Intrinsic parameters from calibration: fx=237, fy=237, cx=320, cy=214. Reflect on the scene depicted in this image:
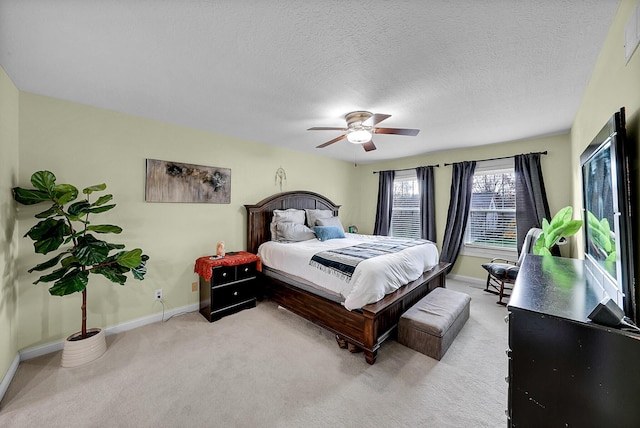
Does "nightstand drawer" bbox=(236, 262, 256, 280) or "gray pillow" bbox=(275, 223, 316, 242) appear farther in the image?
"gray pillow" bbox=(275, 223, 316, 242)

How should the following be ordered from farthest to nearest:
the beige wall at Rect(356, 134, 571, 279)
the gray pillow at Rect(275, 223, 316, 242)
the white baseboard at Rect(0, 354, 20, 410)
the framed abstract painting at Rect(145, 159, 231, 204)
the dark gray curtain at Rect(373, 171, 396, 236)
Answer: the dark gray curtain at Rect(373, 171, 396, 236), the gray pillow at Rect(275, 223, 316, 242), the beige wall at Rect(356, 134, 571, 279), the framed abstract painting at Rect(145, 159, 231, 204), the white baseboard at Rect(0, 354, 20, 410)

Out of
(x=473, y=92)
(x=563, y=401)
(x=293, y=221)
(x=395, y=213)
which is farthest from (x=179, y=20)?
(x=395, y=213)

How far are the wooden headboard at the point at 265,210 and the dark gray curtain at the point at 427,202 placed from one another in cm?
229

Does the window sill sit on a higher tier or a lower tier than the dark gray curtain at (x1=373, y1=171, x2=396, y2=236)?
lower

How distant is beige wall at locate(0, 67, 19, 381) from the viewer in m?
1.85

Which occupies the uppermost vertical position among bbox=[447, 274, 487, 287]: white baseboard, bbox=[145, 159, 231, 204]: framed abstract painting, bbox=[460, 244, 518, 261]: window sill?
bbox=[145, 159, 231, 204]: framed abstract painting

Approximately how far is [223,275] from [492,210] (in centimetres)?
451

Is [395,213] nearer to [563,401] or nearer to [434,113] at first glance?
[434,113]

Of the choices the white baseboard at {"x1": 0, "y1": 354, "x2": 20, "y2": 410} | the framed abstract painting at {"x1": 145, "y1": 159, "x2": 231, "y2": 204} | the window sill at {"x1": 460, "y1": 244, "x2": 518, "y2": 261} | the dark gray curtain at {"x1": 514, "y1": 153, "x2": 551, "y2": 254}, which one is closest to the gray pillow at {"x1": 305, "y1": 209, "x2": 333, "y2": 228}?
the framed abstract painting at {"x1": 145, "y1": 159, "x2": 231, "y2": 204}

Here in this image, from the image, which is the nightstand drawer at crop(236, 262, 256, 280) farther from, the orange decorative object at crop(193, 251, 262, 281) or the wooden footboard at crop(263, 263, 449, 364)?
the wooden footboard at crop(263, 263, 449, 364)

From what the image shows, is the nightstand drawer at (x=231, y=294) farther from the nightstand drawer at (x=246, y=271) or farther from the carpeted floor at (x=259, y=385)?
the carpeted floor at (x=259, y=385)

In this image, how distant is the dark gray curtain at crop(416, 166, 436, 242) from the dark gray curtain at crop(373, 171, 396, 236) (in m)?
0.66

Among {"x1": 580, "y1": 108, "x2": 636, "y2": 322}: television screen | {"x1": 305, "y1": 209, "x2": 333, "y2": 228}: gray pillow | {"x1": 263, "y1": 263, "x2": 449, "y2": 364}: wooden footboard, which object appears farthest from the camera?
{"x1": 305, "y1": 209, "x2": 333, "y2": 228}: gray pillow

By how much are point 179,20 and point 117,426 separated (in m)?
2.57
